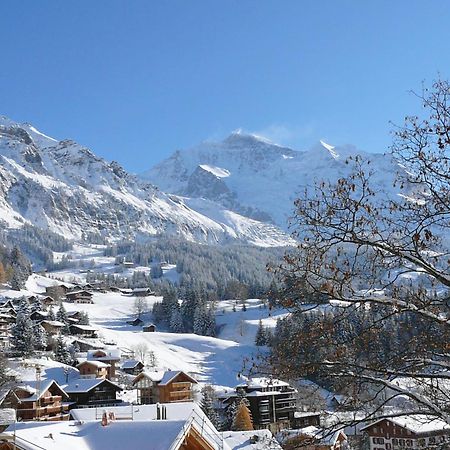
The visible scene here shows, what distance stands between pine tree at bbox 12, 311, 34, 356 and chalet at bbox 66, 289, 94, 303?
63645mm

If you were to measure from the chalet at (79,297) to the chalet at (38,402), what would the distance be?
91.1 metres

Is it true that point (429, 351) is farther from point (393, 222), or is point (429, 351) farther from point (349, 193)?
point (349, 193)

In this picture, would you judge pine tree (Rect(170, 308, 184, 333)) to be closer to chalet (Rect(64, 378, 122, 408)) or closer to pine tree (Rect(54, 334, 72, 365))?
pine tree (Rect(54, 334, 72, 365))

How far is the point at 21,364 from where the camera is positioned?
216 feet

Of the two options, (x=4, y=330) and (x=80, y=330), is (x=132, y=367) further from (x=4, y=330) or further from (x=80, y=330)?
(x=80, y=330)

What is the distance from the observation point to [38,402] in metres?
47.9

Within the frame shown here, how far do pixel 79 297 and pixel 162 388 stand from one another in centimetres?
9051

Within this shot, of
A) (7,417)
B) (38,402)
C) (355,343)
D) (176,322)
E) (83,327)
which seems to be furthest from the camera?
(176,322)

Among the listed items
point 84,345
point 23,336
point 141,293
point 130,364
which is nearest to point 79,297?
point 141,293

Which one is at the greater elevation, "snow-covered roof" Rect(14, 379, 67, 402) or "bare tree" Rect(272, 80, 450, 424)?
"bare tree" Rect(272, 80, 450, 424)

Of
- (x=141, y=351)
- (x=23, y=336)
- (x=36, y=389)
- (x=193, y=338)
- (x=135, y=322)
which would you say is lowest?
(x=193, y=338)

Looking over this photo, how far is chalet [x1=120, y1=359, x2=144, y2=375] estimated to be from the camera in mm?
78062

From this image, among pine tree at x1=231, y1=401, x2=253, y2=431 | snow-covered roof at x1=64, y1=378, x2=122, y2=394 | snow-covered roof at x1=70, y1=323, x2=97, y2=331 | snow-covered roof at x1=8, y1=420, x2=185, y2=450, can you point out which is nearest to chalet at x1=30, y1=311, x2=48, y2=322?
snow-covered roof at x1=70, y1=323, x2=97, y2=331

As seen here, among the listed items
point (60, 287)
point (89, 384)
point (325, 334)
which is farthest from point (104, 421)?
point (60, 287)
